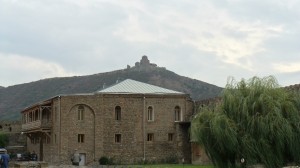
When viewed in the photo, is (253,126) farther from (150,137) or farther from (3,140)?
(3,140)

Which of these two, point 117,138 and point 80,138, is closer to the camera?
A: point 80,138

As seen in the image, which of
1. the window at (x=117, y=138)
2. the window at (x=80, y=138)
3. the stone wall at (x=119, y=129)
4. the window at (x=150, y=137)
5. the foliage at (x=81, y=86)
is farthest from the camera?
the foliage at (x=81, y=86)

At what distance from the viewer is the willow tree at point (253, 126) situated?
74.5 feet

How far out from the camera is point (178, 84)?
10488 centimetres

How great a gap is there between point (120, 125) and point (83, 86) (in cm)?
6013

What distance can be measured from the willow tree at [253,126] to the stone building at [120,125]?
1856cm

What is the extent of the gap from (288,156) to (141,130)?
71.4 ft

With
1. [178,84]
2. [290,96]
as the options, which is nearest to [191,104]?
[290,96]

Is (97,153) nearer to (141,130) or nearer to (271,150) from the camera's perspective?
(141,130)

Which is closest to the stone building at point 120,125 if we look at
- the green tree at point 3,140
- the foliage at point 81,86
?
the green tree at point 3,140

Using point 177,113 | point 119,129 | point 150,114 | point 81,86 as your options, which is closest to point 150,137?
point 150,114

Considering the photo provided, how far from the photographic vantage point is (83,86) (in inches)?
4045

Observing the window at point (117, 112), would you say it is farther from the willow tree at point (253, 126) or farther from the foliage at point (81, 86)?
the foliage at point (81, 86)

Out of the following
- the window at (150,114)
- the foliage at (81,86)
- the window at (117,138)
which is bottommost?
the window at (117,138)
